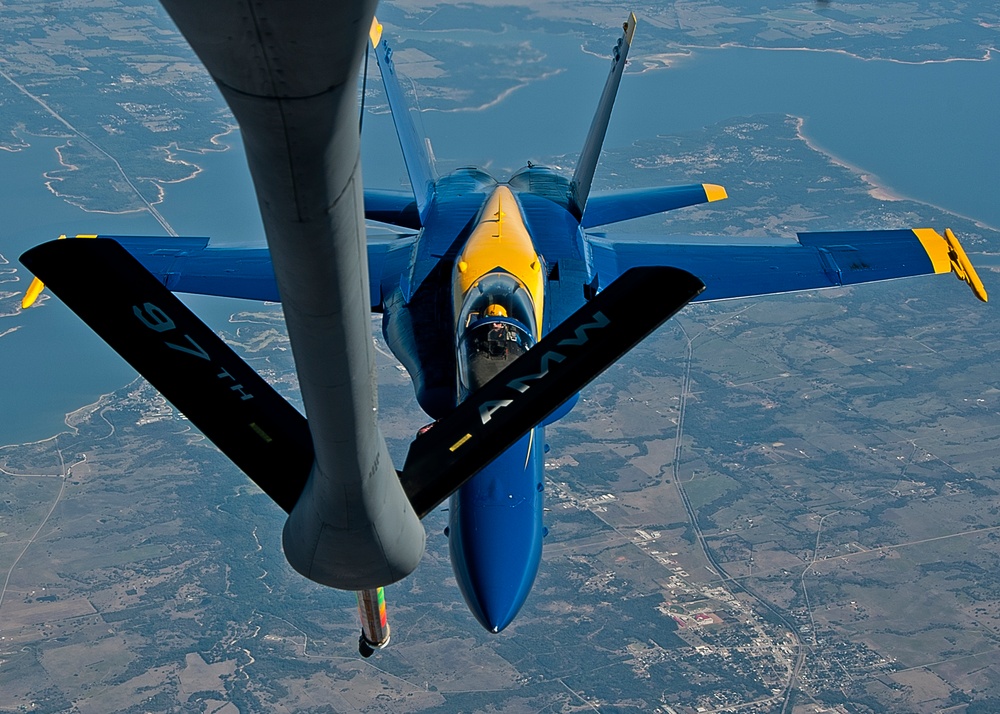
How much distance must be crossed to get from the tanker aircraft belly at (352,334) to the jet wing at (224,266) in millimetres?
1186

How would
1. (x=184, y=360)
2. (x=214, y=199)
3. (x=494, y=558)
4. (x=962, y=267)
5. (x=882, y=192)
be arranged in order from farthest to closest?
(x=882, y=192) → (x=214, y=199) → (x=962, y=267) → (x=494, y=558) → (x=184, y=360)

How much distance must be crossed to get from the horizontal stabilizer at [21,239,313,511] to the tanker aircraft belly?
0.02 meters

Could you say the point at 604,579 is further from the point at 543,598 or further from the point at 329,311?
the point at 329,311

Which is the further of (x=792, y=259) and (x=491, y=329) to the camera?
(x=792, y=259)

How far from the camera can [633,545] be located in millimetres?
125438

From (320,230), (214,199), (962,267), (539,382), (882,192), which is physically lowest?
(214,199)

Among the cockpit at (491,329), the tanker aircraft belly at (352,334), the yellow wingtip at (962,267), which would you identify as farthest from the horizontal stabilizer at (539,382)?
the yellow wingtip at (962,267)

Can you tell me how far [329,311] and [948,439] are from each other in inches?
5998

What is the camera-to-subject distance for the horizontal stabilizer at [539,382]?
11.3 metres

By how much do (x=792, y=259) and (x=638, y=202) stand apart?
4960 millimetres

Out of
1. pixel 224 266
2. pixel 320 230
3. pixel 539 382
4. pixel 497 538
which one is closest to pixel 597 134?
pixel 224 266

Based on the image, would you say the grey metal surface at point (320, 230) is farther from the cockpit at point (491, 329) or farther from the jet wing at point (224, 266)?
the jet wing at point (224, 266)

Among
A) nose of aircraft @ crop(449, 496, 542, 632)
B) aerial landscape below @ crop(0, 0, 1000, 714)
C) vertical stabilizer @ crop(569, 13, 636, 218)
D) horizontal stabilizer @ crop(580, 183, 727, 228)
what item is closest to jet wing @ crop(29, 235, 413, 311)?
vertical stabilizer @ crop(569, 13, 636, 218)

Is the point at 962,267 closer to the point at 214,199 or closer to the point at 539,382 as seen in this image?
the point at 539,382
